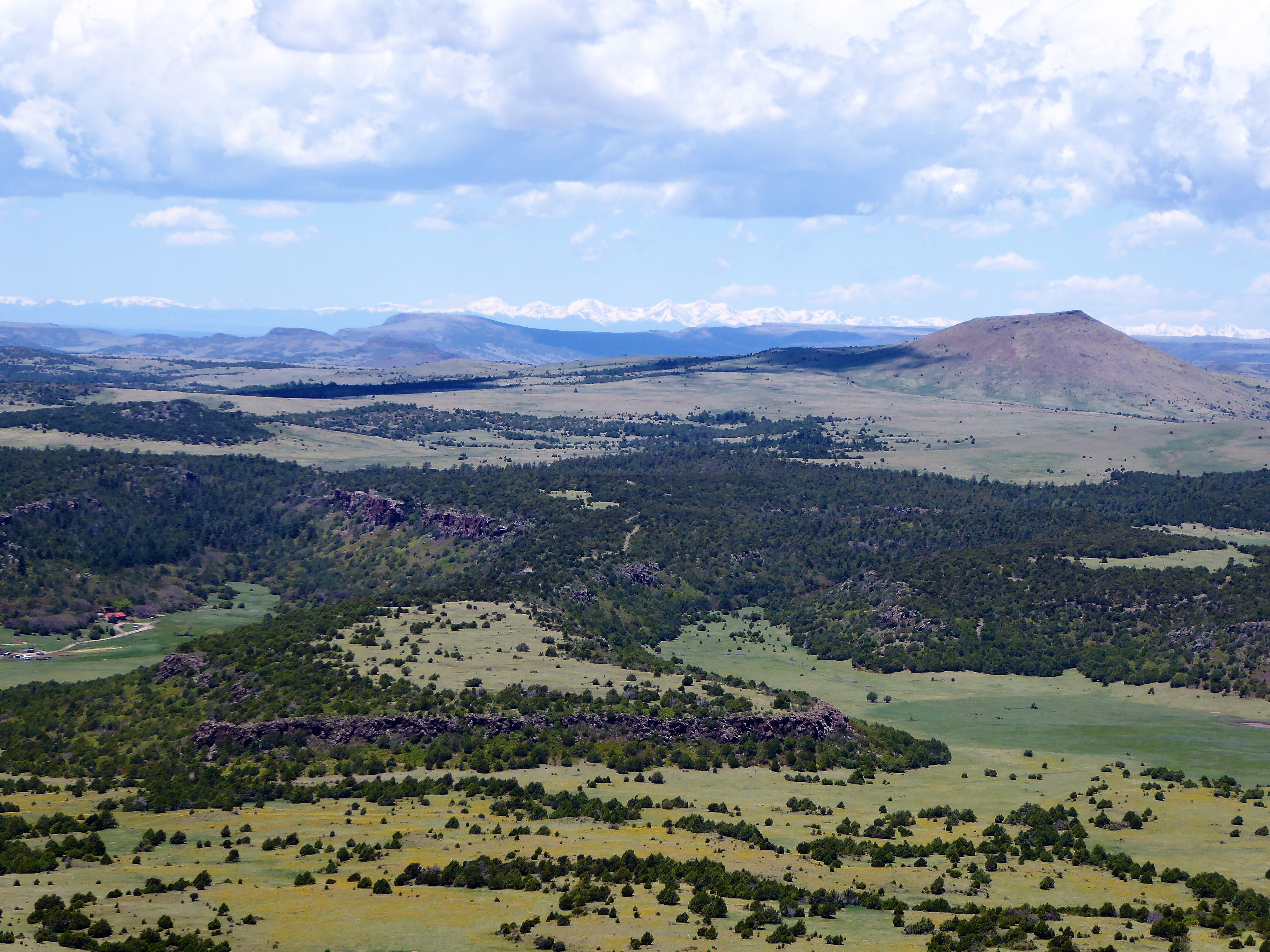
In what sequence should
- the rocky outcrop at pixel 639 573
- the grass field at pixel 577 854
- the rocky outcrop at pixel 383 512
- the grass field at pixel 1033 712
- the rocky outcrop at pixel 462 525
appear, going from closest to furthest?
1. the grass field at pixel 577 854
2. the grass field at pixel 1033 712
3. the rocky outcrop at pixel 639 573
4. the rocky outcrop at pixel 462 525
5. the rocky outcrop at pixel 383 512

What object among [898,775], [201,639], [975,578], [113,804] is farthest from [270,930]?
[975,578]

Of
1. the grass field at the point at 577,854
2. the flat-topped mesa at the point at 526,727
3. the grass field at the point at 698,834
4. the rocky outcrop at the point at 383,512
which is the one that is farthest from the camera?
the rocky outcrop at the point at 383,512

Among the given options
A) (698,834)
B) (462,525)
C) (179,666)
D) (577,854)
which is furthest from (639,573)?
(577,854)

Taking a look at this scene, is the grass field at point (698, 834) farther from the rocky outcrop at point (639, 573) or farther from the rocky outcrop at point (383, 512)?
the rocky outcrop at point (383, 512)

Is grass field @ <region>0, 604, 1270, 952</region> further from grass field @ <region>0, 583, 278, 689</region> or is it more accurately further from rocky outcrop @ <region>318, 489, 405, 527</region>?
rocky outcrop @ <region>318, 489, 405, 527</region>

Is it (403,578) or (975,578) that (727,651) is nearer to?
(975,578)

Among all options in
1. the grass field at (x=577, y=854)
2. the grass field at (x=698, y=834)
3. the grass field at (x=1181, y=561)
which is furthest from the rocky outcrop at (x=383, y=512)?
the grass field at (x=577, y=854)
